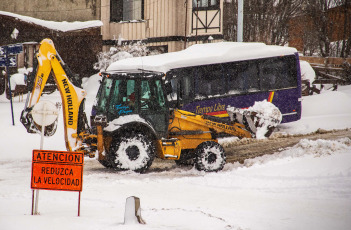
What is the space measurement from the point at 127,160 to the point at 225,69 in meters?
7.71

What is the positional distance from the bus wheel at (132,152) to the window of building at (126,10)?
789 inches

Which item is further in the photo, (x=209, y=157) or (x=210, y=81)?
(x=210, y=81)

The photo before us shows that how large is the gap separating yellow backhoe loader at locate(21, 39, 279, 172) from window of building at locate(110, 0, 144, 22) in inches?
750

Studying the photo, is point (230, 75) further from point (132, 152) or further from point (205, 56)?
point (132, 152)

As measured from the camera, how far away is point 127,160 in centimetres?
1277

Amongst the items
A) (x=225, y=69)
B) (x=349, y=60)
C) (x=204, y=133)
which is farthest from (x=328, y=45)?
(x=204, y=133)

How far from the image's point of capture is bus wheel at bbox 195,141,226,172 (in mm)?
13359

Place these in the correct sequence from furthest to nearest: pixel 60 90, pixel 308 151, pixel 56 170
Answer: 1. pixel 308 151
2. pixel 60 90
3. pixel 56 170

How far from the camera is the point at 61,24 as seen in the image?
97.6 ft

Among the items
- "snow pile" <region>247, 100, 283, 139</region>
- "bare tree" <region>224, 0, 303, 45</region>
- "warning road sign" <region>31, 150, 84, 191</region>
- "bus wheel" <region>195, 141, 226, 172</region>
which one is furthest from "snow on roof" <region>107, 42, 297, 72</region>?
"bare tree" <region>224, 0, 303, 45</region>

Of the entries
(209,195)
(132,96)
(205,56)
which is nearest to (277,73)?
(205,56)

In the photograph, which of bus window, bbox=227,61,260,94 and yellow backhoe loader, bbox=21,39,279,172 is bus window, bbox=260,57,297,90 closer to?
bus window, bbox=227,61,260,94

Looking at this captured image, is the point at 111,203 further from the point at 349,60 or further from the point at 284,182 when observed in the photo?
the point at 349,60

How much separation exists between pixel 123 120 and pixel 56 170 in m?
4.03
